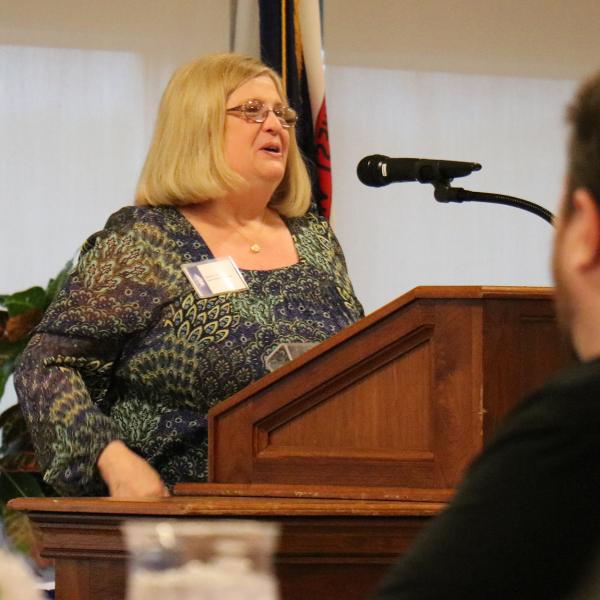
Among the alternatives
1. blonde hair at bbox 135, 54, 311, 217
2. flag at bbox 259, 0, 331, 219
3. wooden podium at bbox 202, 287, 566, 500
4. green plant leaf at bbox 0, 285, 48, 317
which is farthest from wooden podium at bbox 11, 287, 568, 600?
green plant leaf at bbox 0, 285, 48, 317

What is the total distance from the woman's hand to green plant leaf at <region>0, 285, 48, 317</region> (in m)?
1.69

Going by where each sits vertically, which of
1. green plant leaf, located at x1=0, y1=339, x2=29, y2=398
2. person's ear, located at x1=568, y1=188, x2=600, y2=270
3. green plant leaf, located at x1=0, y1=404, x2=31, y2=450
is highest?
A: person's ear, located at x1=568, y1=188, x2=600, y2=270

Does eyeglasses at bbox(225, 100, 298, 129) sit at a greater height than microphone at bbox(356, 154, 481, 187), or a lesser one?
greater

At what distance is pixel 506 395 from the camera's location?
173cm

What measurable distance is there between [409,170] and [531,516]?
1.65 m

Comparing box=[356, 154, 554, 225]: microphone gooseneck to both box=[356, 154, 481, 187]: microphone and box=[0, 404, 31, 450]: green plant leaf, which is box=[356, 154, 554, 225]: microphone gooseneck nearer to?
box=[356, 154, 481, 187]: microphone

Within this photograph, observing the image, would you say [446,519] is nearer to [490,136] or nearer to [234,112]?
[234,112]

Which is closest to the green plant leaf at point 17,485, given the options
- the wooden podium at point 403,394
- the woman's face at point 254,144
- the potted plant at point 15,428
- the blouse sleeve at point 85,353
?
the potted plant at point 15,428

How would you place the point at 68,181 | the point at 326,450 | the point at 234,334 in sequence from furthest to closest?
1. the point at 68,181
2. the point at 234,334
3. the point at 326,450

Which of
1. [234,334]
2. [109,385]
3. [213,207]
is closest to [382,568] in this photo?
[234,334]

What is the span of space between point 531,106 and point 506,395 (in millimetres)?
3910

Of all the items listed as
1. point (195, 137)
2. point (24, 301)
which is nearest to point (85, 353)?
point (195, 137)

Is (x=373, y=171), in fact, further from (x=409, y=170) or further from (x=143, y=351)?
(x=143, y=351)

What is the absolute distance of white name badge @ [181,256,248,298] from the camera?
2.41m
